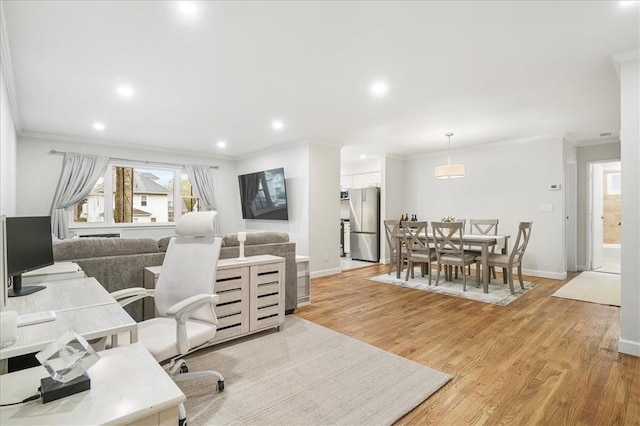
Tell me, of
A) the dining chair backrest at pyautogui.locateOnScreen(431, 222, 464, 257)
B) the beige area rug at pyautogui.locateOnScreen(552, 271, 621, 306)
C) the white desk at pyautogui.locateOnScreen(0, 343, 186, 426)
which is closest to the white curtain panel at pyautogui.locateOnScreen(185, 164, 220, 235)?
the dining chair backrest at pyautogui.locateOnScreen(431, 222, 464, 257)

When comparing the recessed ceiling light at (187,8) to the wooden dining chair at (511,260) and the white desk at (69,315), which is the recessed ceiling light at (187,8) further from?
the wooden dining chair at (511,260)

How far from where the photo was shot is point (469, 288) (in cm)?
468

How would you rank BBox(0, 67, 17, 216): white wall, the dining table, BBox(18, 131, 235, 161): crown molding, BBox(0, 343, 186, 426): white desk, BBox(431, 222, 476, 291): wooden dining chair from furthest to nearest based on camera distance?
BBox(18, 131, 235, 161): crown molding → BBox(431, 222, 476, 291): wooden dining chair → the dining table → BBox(0, 67, 17, 216): white wall → BBox(0, 343, 186, 426): white desk

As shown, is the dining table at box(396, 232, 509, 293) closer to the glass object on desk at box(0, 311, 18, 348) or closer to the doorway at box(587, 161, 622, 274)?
the doorway at box(587, 161, 622, 274)

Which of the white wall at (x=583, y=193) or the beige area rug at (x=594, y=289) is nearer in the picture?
the beige area rug at (x=594, y=289)

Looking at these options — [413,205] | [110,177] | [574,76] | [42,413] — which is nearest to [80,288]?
[42,413]

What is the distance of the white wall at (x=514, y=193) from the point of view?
530 cm

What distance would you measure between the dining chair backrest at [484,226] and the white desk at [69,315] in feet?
18.5

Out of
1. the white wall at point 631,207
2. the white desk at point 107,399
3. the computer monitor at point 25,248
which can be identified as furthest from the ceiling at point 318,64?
the white desk at point 107,399

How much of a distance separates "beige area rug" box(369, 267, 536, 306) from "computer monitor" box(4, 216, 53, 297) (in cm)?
431

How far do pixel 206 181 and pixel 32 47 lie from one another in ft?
14.7

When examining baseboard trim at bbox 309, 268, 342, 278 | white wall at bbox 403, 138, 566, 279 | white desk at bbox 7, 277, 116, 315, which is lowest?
baseboard trim at bbox 309, 268, 342, 278

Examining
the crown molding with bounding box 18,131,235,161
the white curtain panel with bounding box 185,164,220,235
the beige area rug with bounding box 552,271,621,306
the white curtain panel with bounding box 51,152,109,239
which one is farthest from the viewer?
the white curtain panel with bounding box 185,164,220,235

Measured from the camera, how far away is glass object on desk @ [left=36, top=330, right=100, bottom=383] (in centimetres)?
83
